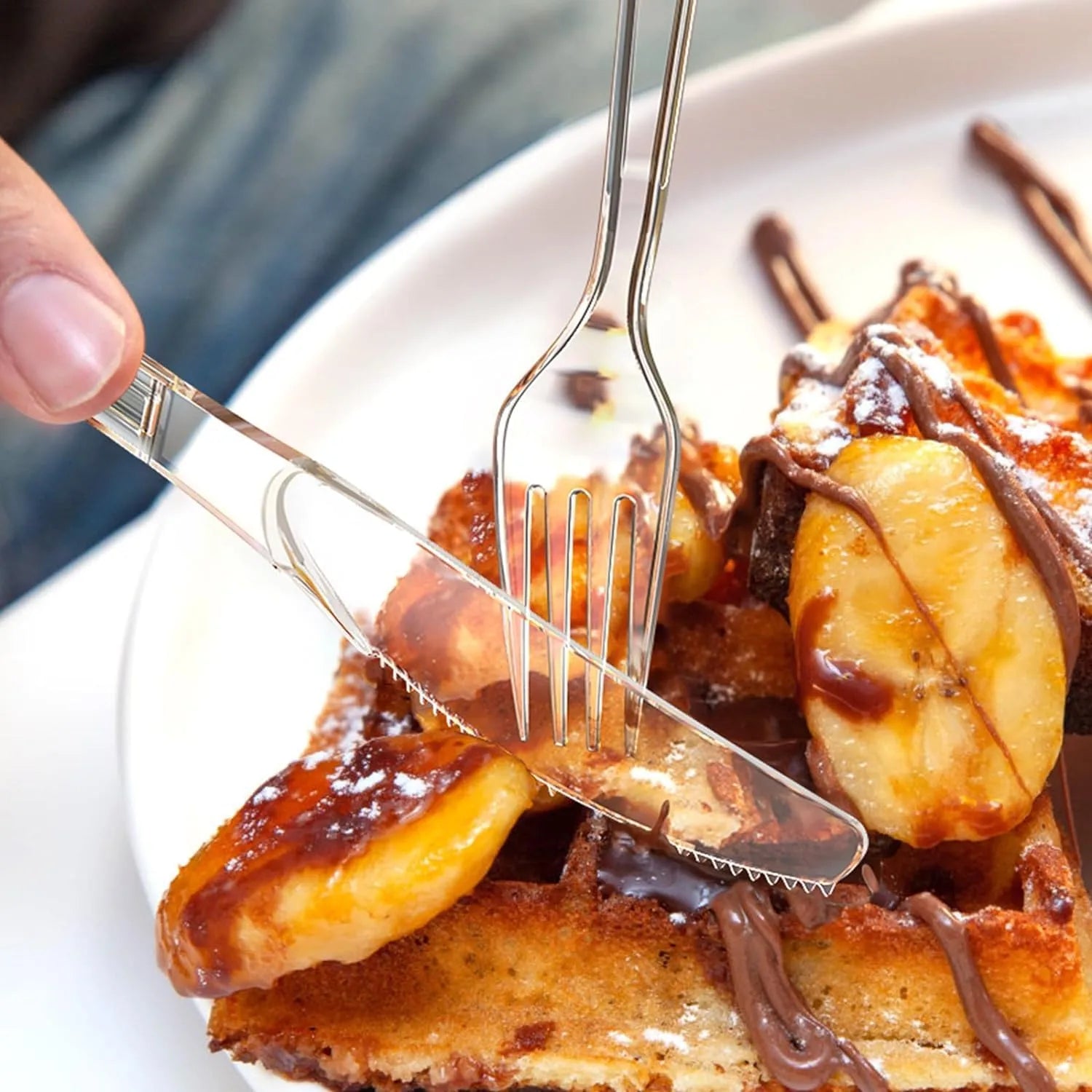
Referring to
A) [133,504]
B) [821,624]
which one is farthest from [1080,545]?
[133,504]

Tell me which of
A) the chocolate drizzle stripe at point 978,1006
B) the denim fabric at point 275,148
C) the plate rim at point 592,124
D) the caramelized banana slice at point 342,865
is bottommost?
the chocolate drizzle stripe at point 978,1006

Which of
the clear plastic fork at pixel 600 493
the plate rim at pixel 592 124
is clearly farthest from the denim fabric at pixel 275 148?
the clear plastic fork at pixel 600 493

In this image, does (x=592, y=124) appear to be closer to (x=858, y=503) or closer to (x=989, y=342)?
(x=989, y=342)

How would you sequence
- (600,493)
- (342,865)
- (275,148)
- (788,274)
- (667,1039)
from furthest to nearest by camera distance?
(275,148) → (788,274) → (600,493) → (667,1039) → (342,865)

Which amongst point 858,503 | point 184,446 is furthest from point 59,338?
point 858,503

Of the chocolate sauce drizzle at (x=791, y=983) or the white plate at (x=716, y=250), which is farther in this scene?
the white plate at (x=716, y=250)

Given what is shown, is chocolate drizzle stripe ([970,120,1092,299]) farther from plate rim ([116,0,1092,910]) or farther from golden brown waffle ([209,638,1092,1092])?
golden brown waffle ([209,638,1092,1092])

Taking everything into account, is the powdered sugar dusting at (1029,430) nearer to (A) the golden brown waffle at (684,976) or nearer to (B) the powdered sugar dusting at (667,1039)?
(A) the golden brown waffle at (684,976)
